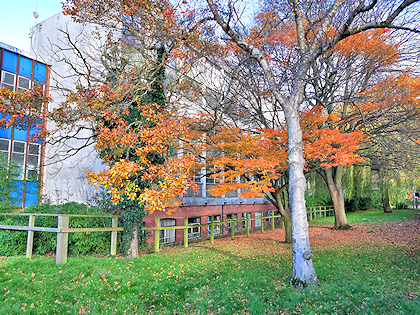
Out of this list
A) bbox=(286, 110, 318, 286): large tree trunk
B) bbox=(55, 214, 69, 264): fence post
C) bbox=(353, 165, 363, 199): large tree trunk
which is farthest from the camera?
bbox=(353, 165, 363, 199): large tree trunk

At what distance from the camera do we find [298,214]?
6.61 meters

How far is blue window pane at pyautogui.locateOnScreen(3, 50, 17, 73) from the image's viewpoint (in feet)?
48.4

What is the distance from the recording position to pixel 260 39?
36.3ft

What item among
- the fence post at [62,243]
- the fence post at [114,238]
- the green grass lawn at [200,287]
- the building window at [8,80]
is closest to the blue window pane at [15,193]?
the fence post at [114,238]

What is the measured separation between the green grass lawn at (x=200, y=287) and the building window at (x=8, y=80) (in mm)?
12028

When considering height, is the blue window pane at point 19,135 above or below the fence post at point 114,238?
above

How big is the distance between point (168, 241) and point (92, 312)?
856cm

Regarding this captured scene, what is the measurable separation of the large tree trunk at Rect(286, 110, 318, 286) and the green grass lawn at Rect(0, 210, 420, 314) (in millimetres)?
341

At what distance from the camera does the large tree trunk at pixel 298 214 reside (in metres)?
6.16

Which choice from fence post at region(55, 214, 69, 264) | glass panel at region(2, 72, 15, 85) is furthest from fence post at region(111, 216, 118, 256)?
glass panel at region(2, 72, 15, 85)

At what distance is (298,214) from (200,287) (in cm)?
272

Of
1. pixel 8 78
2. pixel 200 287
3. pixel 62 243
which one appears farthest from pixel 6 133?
pixel 200 287

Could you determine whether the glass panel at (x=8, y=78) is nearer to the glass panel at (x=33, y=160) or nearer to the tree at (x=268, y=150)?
the glass panel at (x=33, y=160)

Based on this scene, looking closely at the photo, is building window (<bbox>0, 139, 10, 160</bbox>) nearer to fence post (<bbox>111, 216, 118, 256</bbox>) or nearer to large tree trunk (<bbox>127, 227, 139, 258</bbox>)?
fence post (<bbox>111, 216, 118, 256</bbox>)
